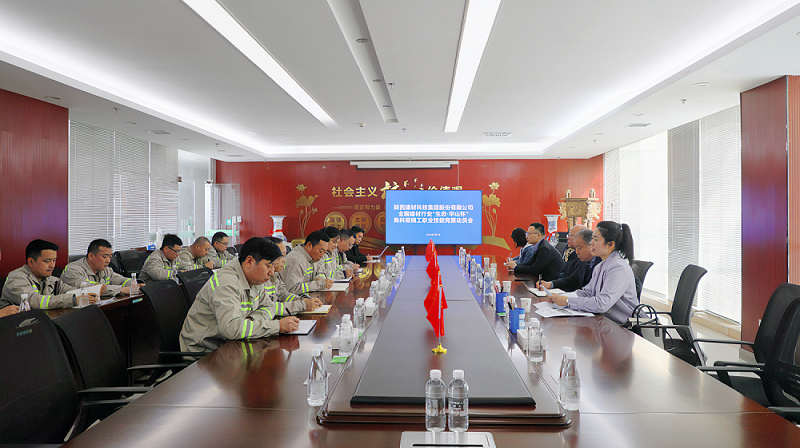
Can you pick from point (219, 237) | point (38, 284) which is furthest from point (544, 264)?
point (38, 284)

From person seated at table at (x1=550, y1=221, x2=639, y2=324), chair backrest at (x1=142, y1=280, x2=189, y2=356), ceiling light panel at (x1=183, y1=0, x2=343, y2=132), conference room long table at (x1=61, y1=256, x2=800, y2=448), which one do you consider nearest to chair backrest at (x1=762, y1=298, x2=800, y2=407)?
conference room long table at (x1=61, y1=256, x2=800, y2=448)

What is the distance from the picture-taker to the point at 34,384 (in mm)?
1581

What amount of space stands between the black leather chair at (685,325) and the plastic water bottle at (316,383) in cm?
220

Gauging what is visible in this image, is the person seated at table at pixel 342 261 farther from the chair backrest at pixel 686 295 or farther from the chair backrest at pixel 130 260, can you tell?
the chair backrest at pixel 686 295

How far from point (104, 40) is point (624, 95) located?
17.8 ft

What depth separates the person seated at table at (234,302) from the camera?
225 cm

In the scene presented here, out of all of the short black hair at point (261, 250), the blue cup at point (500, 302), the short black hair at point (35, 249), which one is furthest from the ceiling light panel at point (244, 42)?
the blue cup at point (500, 302)

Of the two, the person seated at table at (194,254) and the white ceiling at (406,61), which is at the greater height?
the white ceiling at (406,61)

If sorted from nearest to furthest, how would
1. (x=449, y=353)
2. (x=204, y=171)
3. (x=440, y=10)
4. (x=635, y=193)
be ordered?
1. (x=449, y=353)
2. (x=440, y=10)
3. (x=635, y=193)
4. (x=204, y=171)

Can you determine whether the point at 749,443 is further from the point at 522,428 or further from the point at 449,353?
the point at 449,353

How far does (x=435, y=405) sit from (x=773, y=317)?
7.03 ft

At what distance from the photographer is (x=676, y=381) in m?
1.64

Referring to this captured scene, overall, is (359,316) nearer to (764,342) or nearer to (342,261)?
(764,342)

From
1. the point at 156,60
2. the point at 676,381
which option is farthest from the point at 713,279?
the point at 156,60
